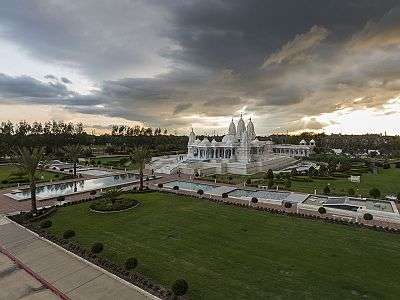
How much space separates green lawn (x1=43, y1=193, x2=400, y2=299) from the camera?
16.6 m

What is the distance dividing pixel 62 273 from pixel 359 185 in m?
43.0

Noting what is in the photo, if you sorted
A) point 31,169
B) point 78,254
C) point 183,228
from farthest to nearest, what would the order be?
point 31,169, point 183,228, point 78,254

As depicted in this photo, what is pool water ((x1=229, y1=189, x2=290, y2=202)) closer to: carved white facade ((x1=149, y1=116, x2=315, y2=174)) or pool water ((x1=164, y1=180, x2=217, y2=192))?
pool water ((x1=164, y1=180, x2=217, y2=192))

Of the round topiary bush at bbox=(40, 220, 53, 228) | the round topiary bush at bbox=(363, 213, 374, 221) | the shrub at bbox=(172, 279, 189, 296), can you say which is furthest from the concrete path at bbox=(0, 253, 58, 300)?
the round topiary bush at bbox=(363, 213, 374, 221)

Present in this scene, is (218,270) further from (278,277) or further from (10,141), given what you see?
(10,141)

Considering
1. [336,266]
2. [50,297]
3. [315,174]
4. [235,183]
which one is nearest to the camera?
[50,297]

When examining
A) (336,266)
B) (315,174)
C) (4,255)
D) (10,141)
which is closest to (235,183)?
(315,174)

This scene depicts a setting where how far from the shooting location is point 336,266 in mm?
19062

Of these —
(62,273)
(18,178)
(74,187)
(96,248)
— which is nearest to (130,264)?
(96,248)

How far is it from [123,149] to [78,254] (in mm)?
88660

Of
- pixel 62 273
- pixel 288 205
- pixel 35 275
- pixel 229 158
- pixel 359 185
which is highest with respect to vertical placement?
pixel 229 158

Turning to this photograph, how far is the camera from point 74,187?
1770 inches

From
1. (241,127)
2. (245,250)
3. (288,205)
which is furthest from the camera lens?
(241,127)

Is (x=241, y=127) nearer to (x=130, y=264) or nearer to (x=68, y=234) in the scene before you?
(x=68, y=234)
